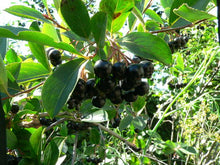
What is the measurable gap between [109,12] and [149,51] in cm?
13

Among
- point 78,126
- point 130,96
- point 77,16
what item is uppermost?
point 77,16

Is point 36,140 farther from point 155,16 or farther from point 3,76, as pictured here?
point 155,16

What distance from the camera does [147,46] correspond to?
51 cm

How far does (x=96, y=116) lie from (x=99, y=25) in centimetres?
49

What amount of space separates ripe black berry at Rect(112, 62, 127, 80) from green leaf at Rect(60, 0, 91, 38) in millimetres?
96

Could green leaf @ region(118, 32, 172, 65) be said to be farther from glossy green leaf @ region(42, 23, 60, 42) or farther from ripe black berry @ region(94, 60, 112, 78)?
glossy green leaf @ region(42, 23, 60, 42)

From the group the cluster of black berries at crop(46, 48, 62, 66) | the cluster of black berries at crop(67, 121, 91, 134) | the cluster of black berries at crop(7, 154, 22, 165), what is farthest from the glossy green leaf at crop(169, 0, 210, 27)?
the cluster of black berries at crop(67, 121, 91, 134)

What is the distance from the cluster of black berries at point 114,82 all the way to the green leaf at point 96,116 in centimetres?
24

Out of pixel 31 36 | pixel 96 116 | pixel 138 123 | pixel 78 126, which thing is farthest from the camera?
pixel 78 126

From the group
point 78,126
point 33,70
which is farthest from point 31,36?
point 78,126

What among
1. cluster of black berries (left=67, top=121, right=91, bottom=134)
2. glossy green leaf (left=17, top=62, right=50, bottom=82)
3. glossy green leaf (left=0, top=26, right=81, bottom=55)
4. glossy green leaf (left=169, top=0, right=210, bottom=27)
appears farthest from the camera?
cluster of black berries (left=67, top=121, right=91, bottom=134)

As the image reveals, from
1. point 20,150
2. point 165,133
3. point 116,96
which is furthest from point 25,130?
point 165,133

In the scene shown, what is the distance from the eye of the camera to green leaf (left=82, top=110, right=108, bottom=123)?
2.78ft

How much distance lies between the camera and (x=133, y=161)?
1.55 m
